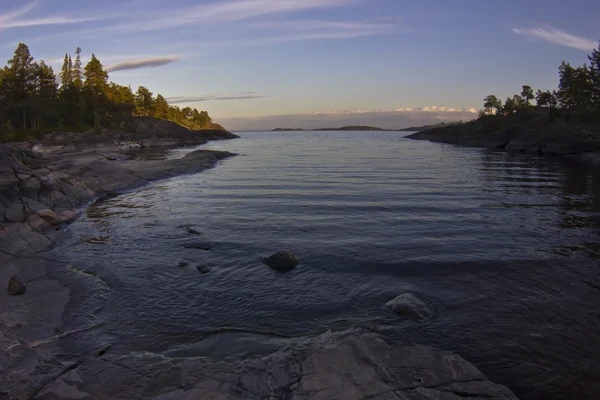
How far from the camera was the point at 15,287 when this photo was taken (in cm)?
1052

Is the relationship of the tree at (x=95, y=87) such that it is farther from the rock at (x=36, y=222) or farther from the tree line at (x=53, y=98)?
the rock at (x=36, y=222)

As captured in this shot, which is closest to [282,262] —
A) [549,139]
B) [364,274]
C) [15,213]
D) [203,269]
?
[203,269]

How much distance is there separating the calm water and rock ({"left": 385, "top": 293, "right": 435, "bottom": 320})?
0.92 ft

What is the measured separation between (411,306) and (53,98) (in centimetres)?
11233

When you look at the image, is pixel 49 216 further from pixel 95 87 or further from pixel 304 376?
pixel 95 87

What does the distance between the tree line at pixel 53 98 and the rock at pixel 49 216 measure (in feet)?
188

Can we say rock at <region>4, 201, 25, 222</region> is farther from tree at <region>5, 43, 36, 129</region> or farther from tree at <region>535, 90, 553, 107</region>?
tree at <region>535, 90, 553, 107</region>

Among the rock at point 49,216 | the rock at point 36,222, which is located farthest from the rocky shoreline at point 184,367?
the rock at point 49,216

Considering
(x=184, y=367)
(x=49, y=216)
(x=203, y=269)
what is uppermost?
(x=49, y=216)

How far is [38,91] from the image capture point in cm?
9688

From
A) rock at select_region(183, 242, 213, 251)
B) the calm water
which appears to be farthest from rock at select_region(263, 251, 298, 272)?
rock at select_region(183, 242, 213, 251)

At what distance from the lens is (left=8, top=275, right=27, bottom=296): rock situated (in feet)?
34.4

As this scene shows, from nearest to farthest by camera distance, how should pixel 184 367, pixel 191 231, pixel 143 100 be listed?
pixel 184 367 < pixel 191 231 < pixel 143 100

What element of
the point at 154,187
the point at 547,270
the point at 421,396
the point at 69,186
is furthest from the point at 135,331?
the point at 154,187
